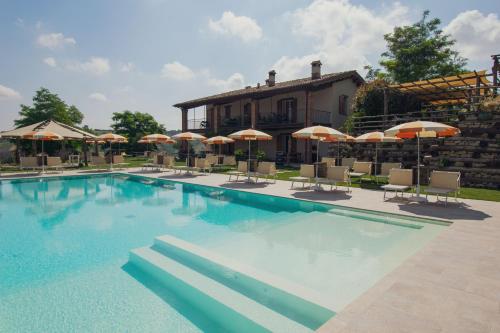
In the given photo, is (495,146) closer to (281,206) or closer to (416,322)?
(281,206)

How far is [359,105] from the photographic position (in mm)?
19703

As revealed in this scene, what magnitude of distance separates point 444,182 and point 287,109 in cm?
1647

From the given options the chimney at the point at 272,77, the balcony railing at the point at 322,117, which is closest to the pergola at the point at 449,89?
the balcony railing at the point at 322,117

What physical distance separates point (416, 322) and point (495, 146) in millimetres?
12590

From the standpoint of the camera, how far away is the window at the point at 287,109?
73.2 ft

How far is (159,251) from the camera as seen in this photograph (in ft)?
16.4

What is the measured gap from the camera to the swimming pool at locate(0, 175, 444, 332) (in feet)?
11.0

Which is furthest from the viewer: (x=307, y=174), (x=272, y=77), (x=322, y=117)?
(x=272, y=77)

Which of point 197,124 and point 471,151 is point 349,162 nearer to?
point 471,151

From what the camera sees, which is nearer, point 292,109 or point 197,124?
point 292,109

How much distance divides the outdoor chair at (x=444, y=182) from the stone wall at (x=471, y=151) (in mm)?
2572

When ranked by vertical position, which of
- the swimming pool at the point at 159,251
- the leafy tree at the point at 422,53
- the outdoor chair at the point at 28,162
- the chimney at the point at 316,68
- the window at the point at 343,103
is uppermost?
the leafy tree at the point at 422,53

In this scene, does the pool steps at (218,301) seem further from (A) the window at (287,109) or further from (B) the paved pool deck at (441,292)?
(A) the window at (287,109)

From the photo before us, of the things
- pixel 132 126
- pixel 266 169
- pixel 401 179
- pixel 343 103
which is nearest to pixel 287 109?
pixel 343 103
